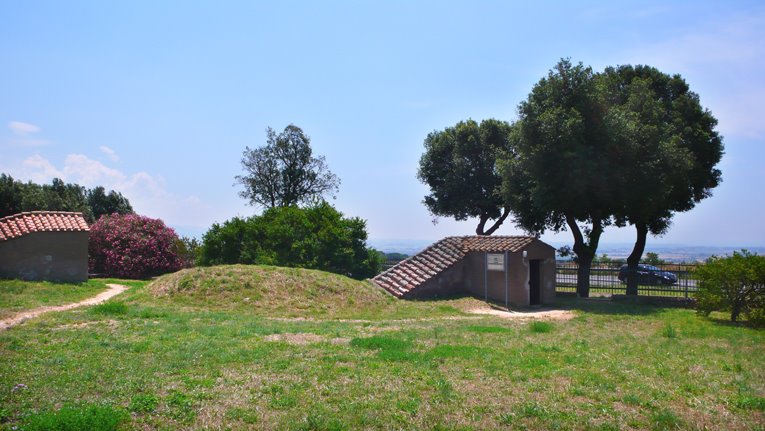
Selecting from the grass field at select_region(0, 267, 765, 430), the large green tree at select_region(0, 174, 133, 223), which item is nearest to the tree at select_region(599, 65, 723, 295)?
the grass field at select_region(0, 267, 765, 430)

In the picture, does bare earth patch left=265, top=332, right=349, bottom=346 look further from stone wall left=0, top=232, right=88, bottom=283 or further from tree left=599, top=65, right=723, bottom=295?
tree left=599, top=65, right=723, bottom=295

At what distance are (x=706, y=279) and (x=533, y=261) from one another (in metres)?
6.14

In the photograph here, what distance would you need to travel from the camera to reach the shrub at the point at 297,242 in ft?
84.1

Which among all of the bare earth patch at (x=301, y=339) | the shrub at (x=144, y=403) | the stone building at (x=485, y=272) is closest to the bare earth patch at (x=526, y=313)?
the stone building at (x=485, y=272)

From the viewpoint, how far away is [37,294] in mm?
18203

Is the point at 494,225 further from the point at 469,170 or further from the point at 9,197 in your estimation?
the point at 9,197

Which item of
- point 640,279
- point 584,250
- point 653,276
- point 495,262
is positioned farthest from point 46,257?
point 653,276

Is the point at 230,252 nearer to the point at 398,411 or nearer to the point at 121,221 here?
the point at 121,221

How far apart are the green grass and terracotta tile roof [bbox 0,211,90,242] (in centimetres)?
224

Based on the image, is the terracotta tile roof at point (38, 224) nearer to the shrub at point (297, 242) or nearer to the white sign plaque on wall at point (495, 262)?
the shrub at point (297, 242)

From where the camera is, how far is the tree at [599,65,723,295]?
2216 cm

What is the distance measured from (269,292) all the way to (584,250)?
48.9 feet

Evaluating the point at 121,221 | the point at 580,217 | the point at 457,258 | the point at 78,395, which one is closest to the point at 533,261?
the point at 457,258

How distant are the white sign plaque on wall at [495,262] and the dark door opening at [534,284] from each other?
69.4 inches
